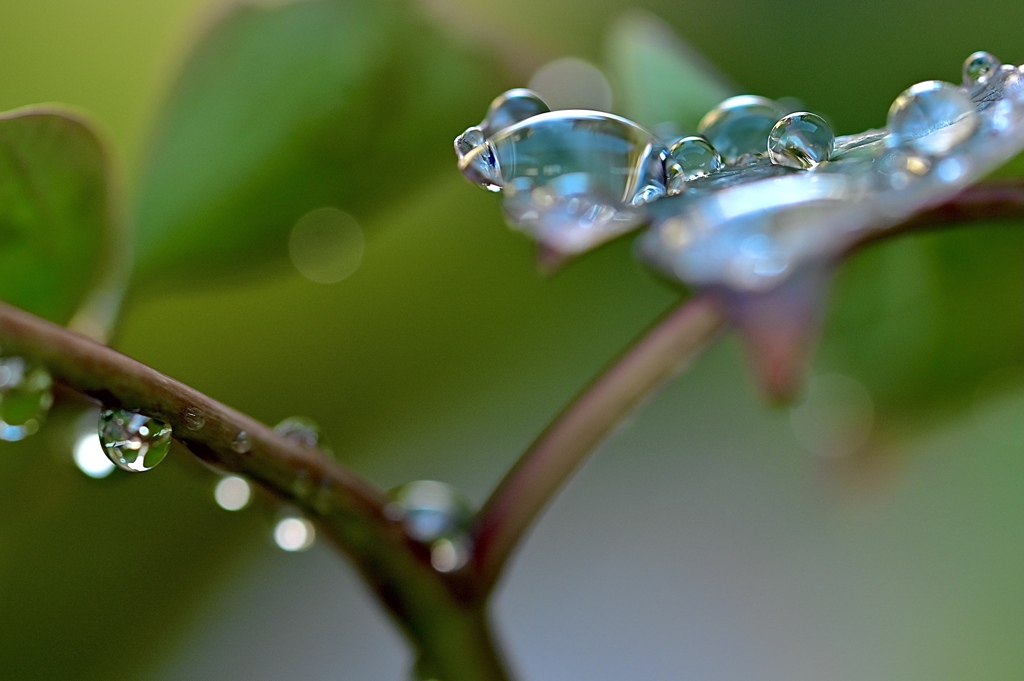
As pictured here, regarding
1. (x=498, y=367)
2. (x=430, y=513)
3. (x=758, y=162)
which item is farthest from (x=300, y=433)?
(x=498, y=367)

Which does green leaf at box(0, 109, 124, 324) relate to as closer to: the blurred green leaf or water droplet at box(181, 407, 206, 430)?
water droplet at box(181, 407, 206, 430)

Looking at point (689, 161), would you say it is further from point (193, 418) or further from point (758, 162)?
point (193, 418)

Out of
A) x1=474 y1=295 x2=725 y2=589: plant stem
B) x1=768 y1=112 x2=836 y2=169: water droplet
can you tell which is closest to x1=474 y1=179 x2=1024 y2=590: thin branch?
x1=474 y1=295 x2=725 y2=589: plant stem

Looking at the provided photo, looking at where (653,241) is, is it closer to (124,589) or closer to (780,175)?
(780,175)

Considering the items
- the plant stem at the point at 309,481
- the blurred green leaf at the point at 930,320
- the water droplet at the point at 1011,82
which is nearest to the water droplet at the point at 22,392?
the plant stem at the point at 309,481

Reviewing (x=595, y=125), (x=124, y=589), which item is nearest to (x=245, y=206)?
(x=595, y=125)

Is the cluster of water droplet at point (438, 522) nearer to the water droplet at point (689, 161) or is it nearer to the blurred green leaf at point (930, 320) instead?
the water droplet at point (689, 161)
